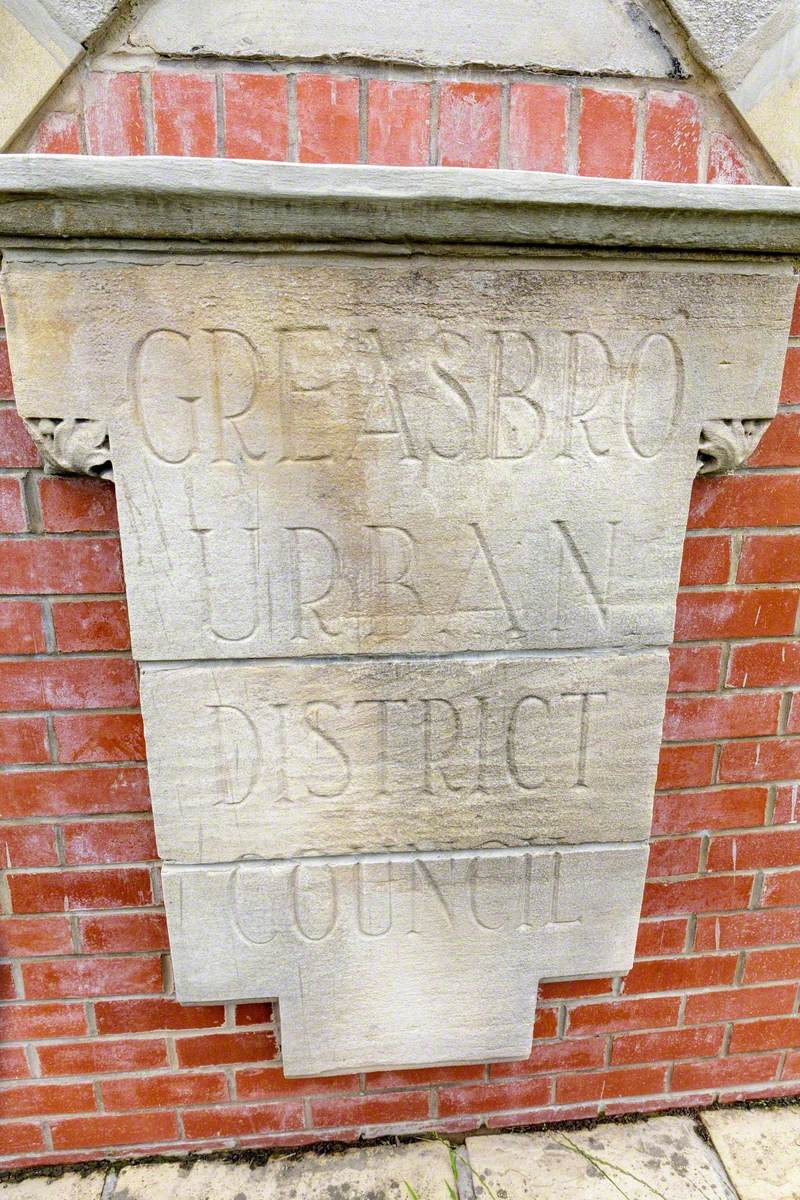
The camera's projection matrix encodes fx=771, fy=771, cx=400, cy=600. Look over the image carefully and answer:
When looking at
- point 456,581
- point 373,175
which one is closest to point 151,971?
point 456,581

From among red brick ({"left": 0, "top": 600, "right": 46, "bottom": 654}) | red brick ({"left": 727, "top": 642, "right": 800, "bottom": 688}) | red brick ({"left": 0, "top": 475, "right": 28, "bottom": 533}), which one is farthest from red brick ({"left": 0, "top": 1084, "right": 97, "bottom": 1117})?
red brick ({"left": 727, "top": 642, "right": 800, "bottom": 688})

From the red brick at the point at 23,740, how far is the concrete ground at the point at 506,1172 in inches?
38.9

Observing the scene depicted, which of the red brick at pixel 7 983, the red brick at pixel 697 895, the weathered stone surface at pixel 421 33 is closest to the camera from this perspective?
the weathered stone surface at pixel 421 33

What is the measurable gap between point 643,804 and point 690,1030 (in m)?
0.71

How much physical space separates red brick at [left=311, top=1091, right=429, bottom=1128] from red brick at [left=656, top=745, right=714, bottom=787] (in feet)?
2.98

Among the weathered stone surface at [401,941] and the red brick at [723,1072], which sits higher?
the weathered stone surface at [401,941]

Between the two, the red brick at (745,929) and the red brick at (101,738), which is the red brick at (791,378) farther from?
the red brick at (101,738)

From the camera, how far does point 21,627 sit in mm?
1419

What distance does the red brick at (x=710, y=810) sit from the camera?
1656 mm

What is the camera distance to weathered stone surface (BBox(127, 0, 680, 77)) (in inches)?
46.2

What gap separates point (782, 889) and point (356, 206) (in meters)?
1.66

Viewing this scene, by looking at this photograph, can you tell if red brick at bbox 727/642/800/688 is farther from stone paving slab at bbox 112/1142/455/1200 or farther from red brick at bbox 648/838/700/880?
stone paving slab at bbox 112/1142/455/1200

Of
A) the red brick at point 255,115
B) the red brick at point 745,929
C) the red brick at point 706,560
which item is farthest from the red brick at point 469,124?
the red brick at point 745,929

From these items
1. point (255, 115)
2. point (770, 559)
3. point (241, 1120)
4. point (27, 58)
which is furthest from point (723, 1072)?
point (27, 58)
